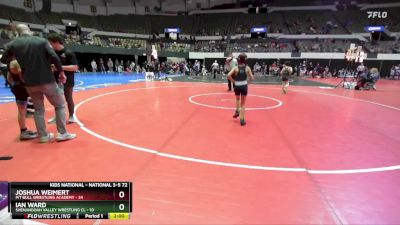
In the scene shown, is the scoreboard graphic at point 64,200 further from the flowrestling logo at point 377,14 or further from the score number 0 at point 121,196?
the flowrestling logo at point 377,14

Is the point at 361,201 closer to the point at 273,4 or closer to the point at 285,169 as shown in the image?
the point at 285,169

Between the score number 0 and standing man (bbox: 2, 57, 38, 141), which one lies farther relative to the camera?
standing man (bbox: 2, 57, 38, 141)

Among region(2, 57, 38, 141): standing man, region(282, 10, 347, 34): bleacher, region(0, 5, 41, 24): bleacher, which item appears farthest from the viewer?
region(282, 10, 347, 34): bleacher

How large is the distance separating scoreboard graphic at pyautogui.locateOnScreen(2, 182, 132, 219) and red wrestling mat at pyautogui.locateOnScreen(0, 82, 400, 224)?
0.77 meters

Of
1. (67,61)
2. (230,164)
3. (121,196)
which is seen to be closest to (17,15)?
(67,61)

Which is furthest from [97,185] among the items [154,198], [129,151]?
[129,151]

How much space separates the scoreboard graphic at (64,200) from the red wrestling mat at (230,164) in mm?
767

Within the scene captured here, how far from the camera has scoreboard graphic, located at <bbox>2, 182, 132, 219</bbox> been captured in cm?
219

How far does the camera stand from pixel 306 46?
3753 cm

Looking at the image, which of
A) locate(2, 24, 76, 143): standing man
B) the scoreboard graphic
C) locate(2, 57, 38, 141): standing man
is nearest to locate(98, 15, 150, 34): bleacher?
locate(2, 57, 38, 141): standing man

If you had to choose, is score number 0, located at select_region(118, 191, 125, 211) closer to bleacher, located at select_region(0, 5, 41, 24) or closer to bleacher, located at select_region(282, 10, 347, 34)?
bleacher, located at select_region(0, 5, 41, 24)

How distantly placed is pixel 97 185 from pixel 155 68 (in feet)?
69.1

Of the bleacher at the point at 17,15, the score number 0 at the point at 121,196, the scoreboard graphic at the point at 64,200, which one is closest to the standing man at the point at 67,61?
the scoreboard graphic at the point at 64,200

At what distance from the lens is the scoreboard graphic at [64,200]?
219 cm
